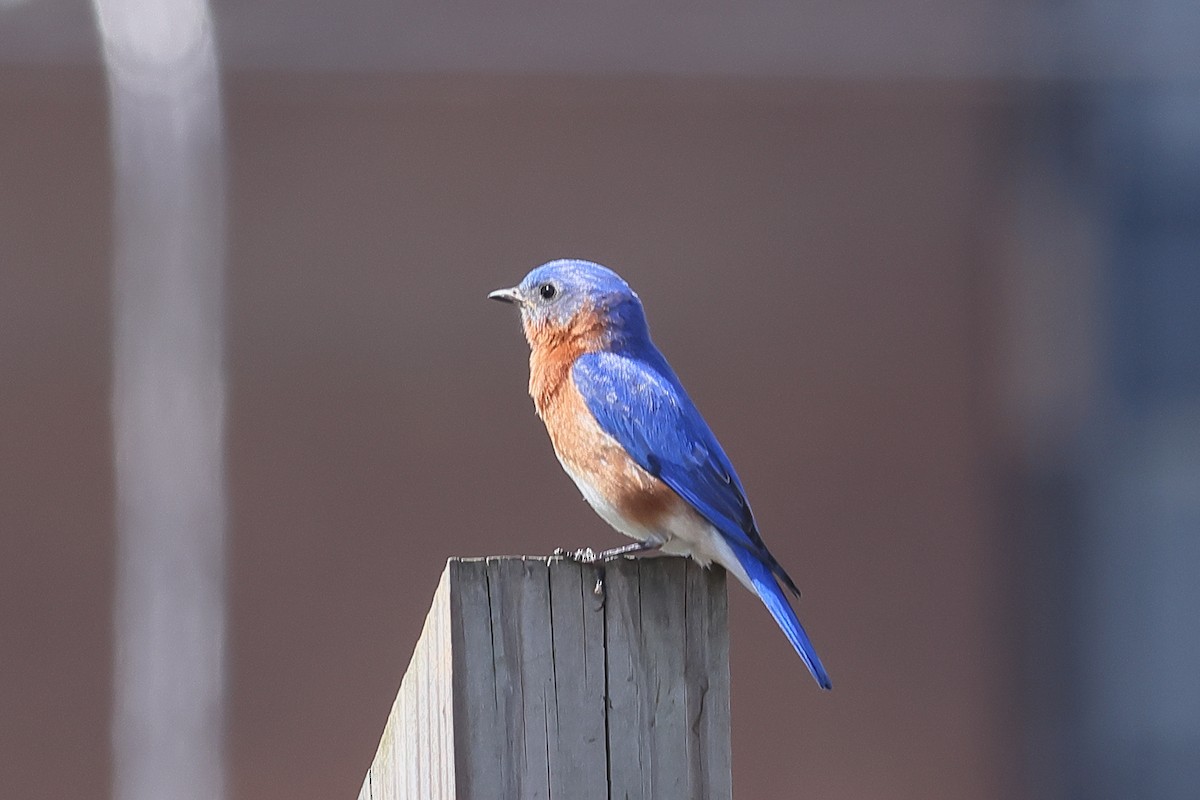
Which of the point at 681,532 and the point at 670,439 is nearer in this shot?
the point at 681,532

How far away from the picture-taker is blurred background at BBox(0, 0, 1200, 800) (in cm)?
702

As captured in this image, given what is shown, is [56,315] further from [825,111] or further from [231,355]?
[825,111]

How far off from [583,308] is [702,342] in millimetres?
3464

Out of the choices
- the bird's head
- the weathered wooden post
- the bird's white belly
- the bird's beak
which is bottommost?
the weathered wooden post

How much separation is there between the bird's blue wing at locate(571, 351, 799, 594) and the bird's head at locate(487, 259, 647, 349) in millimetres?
171

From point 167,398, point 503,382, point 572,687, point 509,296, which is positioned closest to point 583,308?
point 509,296

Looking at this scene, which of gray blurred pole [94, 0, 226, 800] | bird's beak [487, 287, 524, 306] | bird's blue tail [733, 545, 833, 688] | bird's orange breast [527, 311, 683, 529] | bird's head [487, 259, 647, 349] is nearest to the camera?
bird's blue tail [733, 545, 833, 688]

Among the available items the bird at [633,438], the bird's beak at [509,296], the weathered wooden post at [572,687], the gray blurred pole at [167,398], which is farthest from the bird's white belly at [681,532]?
the gray blurred pole at [167,398]

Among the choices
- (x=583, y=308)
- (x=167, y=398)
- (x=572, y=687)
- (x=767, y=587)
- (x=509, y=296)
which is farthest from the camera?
(x=167, y=398)

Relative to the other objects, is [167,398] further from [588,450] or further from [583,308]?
[588,450]

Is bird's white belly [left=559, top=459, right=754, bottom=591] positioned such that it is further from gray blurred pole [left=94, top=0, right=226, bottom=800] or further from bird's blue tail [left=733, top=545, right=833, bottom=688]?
gray blurred pole [left=94, top=0, right=226, bottom=800]

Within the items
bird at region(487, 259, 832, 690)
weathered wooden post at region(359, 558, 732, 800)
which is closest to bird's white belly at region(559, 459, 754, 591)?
bird at region(487, 259, 832, 690)

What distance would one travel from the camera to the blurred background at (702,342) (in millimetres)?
7023

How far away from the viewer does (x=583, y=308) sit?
12.6 ft
